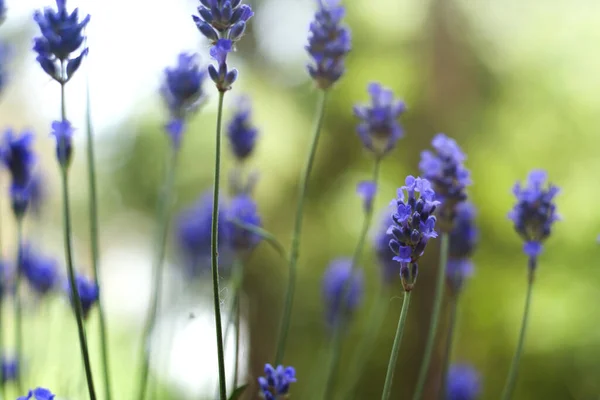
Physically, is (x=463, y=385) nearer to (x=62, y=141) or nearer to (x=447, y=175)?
(x=447, y=175)

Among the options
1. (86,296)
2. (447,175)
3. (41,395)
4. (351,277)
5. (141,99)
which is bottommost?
(41,395)

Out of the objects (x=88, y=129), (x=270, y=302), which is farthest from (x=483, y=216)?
(x=88, y=129)

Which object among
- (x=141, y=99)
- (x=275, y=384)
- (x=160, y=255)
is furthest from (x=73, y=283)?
(x=141, y=99)

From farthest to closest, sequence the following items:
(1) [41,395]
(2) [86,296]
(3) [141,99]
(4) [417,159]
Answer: (3) [141,99] → (4) [417,159] → (2) [86,296] → (1) [41,395]

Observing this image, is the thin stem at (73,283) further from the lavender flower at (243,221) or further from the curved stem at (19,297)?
the lavender flower at (243,221)

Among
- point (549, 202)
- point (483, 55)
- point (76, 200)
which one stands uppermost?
point (483, 55)

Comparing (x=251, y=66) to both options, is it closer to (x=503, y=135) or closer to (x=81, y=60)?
(x=503, y=135)

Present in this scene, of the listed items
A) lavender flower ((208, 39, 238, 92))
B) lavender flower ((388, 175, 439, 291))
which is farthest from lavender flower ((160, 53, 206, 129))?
lavender flower ((388, 175, 439, 291))
